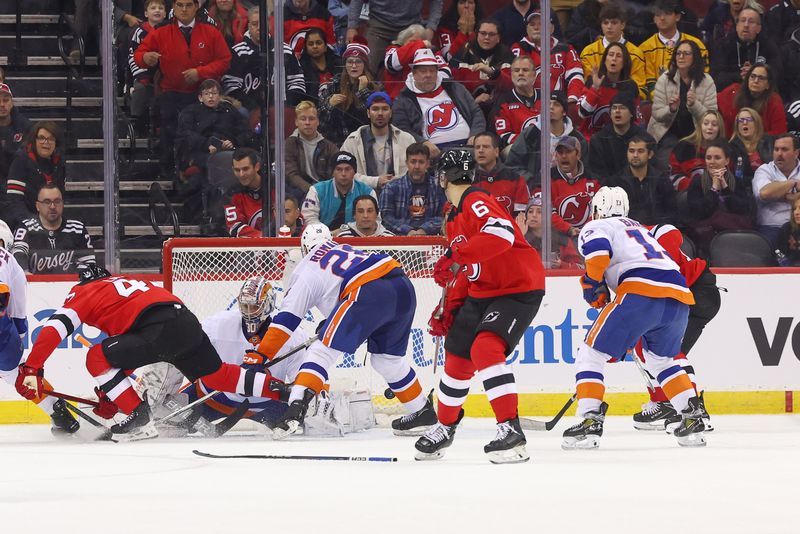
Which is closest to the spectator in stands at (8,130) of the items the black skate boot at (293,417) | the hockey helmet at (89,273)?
the hockey helmet at (89,273)

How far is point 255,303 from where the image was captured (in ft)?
20.4

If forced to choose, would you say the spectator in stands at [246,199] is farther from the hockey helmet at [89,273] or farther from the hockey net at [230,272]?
the hockey helmet at [89,273]

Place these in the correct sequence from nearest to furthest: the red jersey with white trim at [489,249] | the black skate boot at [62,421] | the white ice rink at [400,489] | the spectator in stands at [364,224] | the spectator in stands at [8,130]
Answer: the white ice rink at [400,489], the red jersey with white trim at [489,249], the black skate boot at [62,421], the spectator in stands at [364,224], the spectator in stands at [8,130]

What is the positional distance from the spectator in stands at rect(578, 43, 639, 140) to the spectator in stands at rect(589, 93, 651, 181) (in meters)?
0.04

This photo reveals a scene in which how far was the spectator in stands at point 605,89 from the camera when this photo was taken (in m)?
7.70

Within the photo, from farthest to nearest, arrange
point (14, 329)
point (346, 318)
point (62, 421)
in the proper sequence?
point (14, 329)
point (62, 421)
point (346, 318)

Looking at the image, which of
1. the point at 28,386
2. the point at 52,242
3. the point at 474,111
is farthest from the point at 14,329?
the point at 474,111

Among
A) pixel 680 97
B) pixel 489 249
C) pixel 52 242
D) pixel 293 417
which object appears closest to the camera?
pixel 489 249

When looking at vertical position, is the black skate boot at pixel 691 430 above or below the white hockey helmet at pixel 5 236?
below

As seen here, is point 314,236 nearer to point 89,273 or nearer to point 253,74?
point 89,273

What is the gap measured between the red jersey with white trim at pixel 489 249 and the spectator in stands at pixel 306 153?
231cm

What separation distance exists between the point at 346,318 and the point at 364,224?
1.46 metres

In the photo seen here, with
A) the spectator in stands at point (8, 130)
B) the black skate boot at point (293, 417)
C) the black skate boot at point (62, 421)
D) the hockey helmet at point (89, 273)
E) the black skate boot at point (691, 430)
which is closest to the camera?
the black skate boot at point (691, 430)

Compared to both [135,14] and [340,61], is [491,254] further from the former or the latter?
[135,14]
